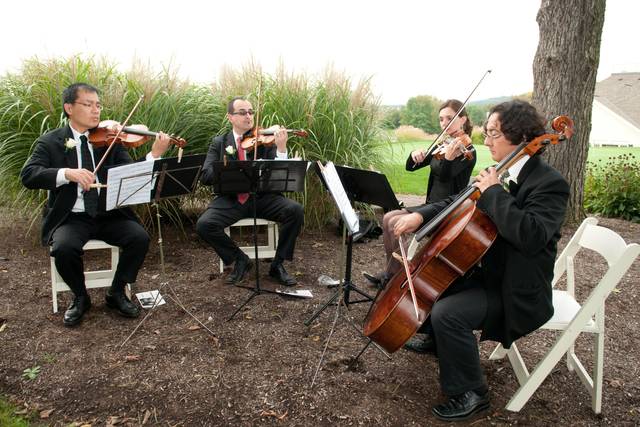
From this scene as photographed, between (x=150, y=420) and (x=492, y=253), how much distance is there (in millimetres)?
1922

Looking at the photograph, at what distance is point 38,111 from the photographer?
15.9 feet

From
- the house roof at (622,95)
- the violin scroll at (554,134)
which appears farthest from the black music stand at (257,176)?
the house roof at (622,95)

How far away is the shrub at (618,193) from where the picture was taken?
6.63 meters

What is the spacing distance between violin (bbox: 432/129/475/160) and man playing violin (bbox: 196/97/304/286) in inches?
51.5

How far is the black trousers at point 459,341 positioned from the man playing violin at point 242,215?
6.71 ft

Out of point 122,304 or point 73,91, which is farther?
point 122,304

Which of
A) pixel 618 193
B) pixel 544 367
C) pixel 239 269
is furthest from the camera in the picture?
pixel 618 193

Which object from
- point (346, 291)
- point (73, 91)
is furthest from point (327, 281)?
point (73, 91)

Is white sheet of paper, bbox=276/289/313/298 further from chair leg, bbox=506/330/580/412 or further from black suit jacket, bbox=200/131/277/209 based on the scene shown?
chair leg, bbox=506/330/580/412

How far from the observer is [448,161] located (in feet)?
13.7

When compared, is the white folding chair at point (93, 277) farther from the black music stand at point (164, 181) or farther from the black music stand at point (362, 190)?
the black music stand at point (362, 190)

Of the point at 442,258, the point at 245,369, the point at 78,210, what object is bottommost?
the point at 245,369

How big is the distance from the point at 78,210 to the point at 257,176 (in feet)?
4.43

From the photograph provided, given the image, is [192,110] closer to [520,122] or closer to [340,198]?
[340,198]
